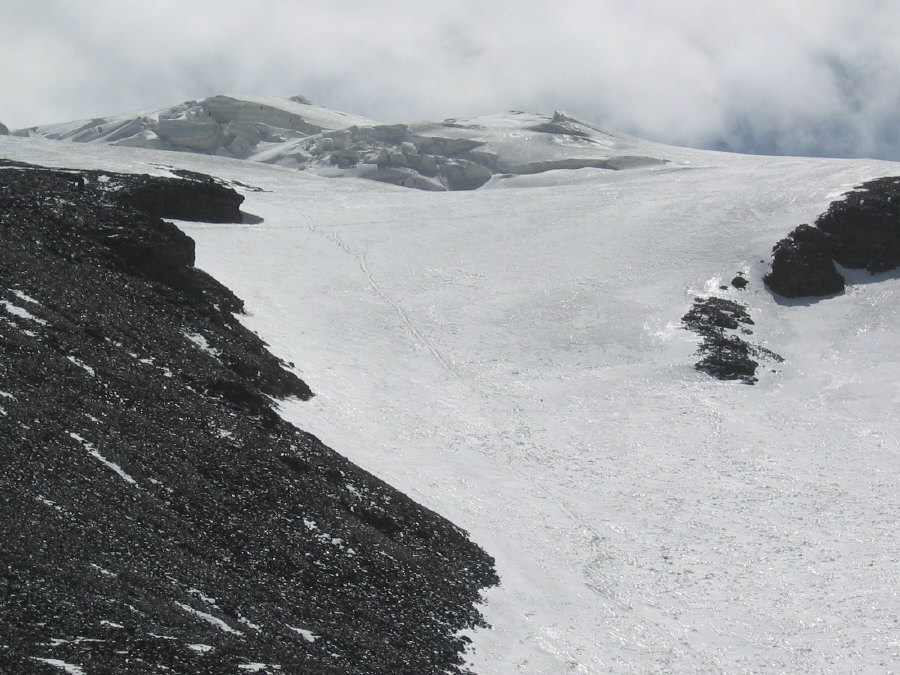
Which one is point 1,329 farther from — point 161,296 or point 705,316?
point 705,316

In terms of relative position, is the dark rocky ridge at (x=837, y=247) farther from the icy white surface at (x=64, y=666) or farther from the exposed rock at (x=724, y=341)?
the icy white surface at (x=64, y=666)

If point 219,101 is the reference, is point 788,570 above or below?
below

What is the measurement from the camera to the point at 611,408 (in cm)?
3419

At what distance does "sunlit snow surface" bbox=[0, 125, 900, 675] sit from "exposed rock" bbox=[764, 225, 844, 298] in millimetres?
1162

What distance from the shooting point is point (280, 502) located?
61.5ft

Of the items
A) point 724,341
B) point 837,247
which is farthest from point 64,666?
point 837,247

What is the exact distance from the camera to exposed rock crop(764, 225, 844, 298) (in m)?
45.3

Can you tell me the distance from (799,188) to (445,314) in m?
30.7

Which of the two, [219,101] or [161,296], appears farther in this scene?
[219,101]

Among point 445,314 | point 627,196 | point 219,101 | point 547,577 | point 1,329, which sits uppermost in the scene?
point 219,101

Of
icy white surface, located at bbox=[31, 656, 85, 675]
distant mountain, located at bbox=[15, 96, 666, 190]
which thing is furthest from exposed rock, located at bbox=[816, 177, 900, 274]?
icy white surface, located at bbox=[31, 656, 85, 675]

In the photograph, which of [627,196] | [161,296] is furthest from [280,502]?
[627,196]

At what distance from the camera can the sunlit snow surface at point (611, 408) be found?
21141mm

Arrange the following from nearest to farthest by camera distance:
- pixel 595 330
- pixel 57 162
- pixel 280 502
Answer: pixel 280 502, pixel 595 330, pixel 57 162
